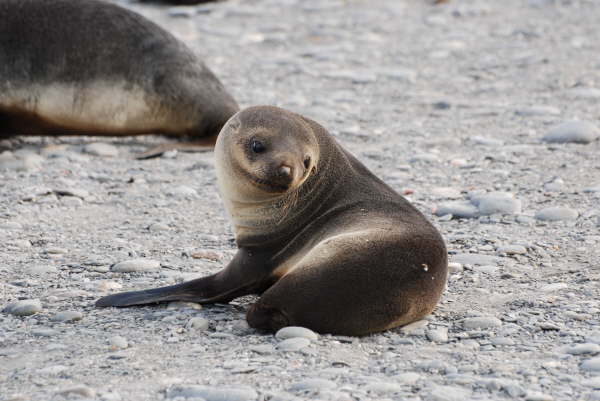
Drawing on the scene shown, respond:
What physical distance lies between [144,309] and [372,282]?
35.8 inches

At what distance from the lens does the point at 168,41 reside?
696 cm

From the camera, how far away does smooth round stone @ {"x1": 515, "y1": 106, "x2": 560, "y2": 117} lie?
24.1 feet

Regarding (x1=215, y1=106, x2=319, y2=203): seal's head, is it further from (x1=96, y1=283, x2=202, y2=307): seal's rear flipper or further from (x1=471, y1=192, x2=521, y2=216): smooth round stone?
(x1=471, y1=192, x2=521, y2=216): smooth round stone

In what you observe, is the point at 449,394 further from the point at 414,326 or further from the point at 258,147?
the point at 258,147

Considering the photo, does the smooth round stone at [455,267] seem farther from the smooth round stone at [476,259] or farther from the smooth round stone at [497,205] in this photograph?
the smooth round stone at [497,205]

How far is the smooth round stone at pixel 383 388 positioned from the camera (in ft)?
10.6

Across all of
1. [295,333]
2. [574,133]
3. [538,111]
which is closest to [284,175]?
[295,333]

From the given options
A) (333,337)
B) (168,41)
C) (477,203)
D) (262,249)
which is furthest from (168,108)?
(333,337)

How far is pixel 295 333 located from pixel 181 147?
10.4 ft

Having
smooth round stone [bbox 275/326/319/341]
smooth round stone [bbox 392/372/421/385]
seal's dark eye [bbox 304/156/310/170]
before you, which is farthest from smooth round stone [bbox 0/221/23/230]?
smooth round stone [bbox 392/372/421/385]

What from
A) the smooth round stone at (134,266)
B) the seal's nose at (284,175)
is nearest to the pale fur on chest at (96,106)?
the smooth round stone at (134,266)

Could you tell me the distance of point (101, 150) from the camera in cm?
659

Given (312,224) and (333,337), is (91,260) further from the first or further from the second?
(333,337)

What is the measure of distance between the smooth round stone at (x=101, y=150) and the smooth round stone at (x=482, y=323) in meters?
3.27
